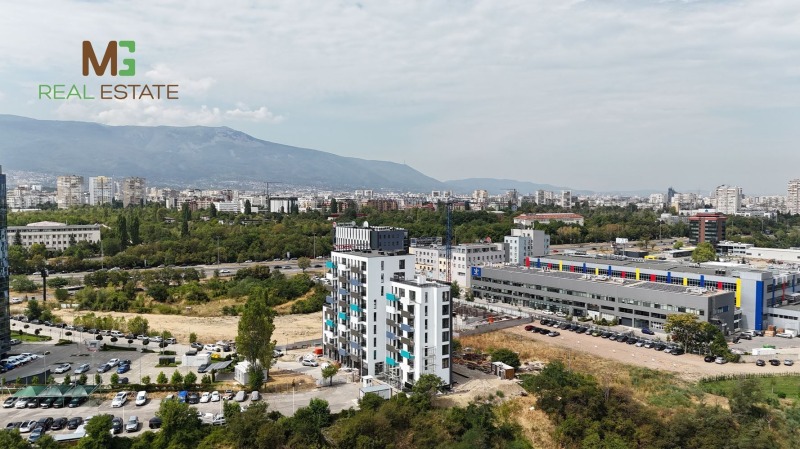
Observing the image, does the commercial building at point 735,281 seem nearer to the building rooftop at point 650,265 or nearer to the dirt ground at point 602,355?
the building rooftop at point 650,265

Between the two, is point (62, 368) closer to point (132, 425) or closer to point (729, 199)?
point (132, 425)

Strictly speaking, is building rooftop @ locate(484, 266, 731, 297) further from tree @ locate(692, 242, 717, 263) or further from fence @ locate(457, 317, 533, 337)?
tree @ locate(692, 242, 717, 263)

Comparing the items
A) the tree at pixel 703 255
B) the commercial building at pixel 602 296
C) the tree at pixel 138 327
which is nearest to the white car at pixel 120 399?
the tree at pixel 138 327

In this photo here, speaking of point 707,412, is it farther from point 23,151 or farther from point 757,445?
point 23,151

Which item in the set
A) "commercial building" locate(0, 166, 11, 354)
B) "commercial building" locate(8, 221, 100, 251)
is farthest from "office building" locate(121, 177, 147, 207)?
"commercial building" locate(0, 166, 11, 354)

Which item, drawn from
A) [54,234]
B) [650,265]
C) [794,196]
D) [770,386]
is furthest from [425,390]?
[794,196]

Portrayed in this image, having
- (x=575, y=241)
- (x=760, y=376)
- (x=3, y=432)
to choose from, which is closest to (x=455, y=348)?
(x=760, y=376)

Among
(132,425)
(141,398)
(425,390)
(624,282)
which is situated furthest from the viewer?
(624,282)
